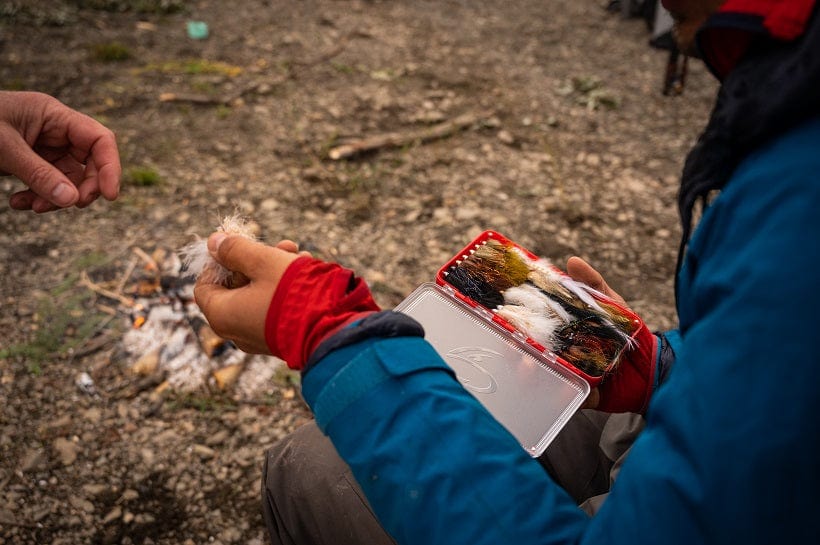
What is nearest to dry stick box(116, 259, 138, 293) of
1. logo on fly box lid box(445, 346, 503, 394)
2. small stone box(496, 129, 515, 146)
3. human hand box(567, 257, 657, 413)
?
logo on fly box lid box(445, 346, 503, 394)

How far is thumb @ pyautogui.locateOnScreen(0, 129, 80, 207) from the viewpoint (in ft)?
6.84

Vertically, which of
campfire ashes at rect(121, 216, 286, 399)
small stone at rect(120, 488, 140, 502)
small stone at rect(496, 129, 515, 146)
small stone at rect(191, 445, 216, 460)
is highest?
small stone at rect(496, 129, 515, 146)

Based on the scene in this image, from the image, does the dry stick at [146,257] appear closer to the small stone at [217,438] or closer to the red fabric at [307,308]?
the small stone at [217,438]

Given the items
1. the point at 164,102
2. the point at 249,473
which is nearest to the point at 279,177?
the point at 164,102

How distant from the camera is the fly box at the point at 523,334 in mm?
1850

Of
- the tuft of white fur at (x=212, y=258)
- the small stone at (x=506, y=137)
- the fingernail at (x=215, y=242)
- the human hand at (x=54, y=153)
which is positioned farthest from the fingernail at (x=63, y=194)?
the small stone at (x=506, y=137)

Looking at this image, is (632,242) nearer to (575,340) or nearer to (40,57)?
(575,340)

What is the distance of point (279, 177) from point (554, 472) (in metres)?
3.20

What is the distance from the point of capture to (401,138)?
4852 mm

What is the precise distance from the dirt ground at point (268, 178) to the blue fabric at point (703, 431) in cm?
156

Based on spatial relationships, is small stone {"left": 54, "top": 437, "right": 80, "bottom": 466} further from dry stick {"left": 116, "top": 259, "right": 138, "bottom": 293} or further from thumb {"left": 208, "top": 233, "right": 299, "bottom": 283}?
thumb {"left": 208, "top": 233, "right": 299, "bottom": 283}

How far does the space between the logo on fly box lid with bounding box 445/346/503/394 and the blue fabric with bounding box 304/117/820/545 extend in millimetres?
514

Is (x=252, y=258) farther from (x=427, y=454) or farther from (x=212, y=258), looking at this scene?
(x=427, y=454)

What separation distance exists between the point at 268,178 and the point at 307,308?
307 centimetres
